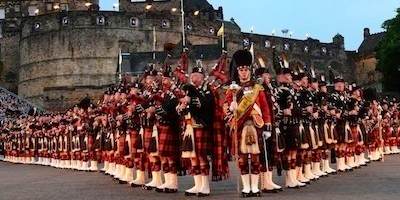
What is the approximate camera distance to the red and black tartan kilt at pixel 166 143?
1449 cm

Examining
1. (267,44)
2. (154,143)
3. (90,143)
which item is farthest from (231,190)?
(267,44)

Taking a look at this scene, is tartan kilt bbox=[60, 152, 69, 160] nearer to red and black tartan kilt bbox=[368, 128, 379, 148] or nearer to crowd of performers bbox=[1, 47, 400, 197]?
crowd of performers bbox=[1, 47, 400, 197]

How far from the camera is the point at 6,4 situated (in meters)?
109

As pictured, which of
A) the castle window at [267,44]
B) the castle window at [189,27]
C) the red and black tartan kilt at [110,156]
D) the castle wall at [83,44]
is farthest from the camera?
the castle window at [267,44]

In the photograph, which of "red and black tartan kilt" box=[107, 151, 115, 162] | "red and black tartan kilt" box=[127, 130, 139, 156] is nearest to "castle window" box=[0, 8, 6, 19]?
"red and black tartan kilt" box=[107, 151, 115, 162]

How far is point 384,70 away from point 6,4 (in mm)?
56962

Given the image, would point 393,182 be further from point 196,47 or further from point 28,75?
point 28,75

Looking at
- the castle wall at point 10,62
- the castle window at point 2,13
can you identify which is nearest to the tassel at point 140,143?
the castle wall at point 10,62

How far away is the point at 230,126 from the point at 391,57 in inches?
2494

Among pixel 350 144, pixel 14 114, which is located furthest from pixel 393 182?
pixel 14 114

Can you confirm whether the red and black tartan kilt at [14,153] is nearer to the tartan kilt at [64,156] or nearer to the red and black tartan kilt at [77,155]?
the tartan kilt at [64,156]

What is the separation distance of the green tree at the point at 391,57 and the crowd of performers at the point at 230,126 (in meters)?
53.8

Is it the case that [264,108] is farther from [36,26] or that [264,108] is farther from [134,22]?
[36,26]

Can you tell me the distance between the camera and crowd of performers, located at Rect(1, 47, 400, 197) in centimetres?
1294
